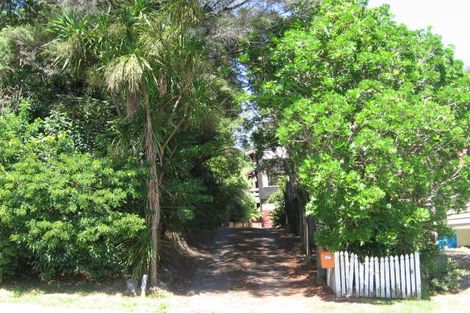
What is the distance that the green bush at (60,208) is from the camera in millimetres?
10836

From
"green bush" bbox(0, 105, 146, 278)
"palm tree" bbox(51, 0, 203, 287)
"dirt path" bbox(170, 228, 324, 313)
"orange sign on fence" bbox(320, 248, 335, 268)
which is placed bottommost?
"dirt path" bbox(170, 228, 324, 313)

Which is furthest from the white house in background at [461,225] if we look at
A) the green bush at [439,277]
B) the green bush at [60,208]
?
the green bush at [60,208]

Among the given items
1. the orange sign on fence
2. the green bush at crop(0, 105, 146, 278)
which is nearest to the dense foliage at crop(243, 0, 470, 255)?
the orange sign on fence

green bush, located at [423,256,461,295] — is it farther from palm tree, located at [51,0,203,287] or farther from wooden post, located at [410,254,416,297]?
palm tree, located at [51,0,203,287]

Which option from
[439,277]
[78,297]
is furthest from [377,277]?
[78,297]

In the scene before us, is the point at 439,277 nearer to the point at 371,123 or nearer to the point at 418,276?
the point at 418,276

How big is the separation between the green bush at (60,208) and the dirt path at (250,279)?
2.08m

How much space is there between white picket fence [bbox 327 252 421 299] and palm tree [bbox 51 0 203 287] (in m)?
4.45

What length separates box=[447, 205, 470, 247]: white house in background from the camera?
1933cm

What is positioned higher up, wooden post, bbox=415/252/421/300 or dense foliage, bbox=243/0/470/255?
dense foliage, bbox=243/0/470/255

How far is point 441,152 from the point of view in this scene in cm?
1181

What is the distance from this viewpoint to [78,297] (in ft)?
36.4

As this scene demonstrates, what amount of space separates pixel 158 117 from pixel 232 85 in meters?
4.37

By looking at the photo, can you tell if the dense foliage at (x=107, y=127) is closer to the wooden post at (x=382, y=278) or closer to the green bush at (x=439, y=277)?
the wooden post at (x=382, y=278)
